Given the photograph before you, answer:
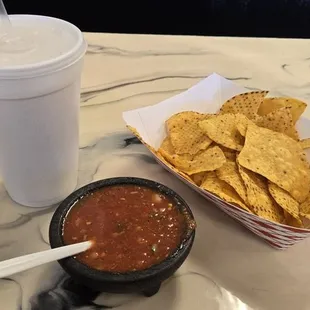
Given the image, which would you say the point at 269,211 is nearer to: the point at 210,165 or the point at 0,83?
the point at 210,165

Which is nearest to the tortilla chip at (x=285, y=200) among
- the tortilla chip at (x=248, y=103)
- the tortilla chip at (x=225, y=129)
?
the tortilla chip at (x=225, y=129)

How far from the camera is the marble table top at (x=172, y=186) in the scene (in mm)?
900

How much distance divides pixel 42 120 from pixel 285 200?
42cm

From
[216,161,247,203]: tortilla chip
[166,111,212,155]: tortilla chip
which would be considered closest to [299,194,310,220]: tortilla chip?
[216,161,247,203]: tortilla chip

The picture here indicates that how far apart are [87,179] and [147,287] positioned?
1.16 ft

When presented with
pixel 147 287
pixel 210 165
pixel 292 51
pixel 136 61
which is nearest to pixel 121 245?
pixel 147 287

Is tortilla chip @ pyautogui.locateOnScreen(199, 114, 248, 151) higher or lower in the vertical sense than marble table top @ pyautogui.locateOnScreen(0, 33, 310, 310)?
higher

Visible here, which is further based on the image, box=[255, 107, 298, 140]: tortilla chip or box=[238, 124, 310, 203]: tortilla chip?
box=[255, 107, 298, 140]: tortilla chip

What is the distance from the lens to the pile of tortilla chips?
0.98m

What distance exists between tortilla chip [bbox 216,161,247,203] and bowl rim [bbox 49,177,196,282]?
11 cm

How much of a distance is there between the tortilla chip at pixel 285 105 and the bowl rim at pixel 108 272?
0.36 meters

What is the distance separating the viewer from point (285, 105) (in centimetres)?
A: 117

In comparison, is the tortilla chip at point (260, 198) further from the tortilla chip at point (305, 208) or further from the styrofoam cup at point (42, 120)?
the styrofoam cup at point (42, 120)

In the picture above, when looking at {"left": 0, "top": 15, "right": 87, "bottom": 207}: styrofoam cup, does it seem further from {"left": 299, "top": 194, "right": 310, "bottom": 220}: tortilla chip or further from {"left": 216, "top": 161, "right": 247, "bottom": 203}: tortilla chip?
{"left": 299, "top": 194, "right": 310, "bottom": 220}: tortilla chip
